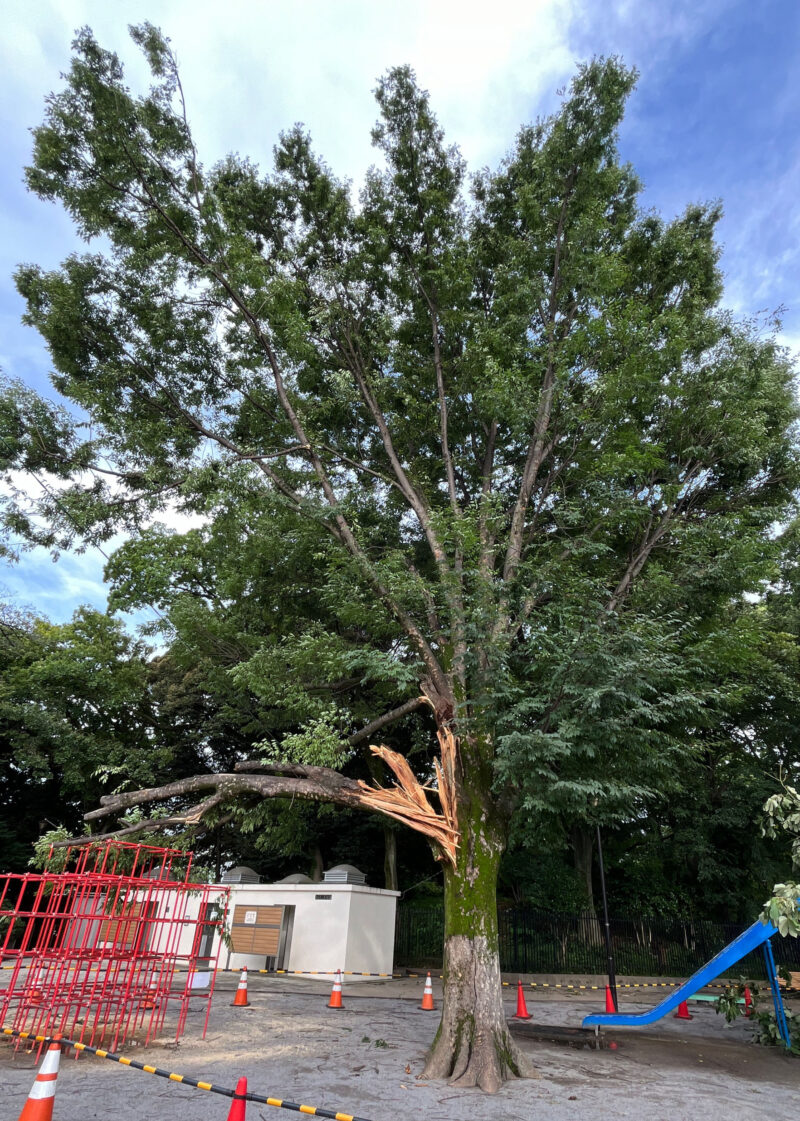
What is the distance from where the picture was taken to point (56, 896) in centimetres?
773

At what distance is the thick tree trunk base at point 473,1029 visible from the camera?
6852 millimetres

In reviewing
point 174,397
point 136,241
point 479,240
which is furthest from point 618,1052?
point 136,241

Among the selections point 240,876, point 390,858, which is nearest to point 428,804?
point 240,876

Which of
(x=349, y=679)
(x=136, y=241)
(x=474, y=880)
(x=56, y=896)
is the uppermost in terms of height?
(x=136, y=241)

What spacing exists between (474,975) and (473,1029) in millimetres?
501

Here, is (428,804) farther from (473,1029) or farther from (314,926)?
(314,926)

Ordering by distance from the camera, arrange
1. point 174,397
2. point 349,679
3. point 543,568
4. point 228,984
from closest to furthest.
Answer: point 543,568 → point 174,397 → point 349,679 → point 228,984

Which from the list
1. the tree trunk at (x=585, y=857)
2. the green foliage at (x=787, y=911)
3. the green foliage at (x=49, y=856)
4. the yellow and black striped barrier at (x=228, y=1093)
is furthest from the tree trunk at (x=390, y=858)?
the yellow and black striped barrier at (x=228, y=1093)

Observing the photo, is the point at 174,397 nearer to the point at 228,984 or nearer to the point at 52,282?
the point at 52,282

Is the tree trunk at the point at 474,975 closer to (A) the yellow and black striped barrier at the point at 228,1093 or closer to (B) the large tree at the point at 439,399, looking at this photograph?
(B) the large tree at the point at 439,399

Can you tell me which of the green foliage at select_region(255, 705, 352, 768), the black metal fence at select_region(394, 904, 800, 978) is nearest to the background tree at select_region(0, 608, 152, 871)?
the black metal fence at select_region(394, 904, 800, 978)

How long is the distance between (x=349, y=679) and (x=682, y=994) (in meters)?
7.22

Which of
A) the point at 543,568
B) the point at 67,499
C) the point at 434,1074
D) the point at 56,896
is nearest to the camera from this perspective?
the point at 434,1074

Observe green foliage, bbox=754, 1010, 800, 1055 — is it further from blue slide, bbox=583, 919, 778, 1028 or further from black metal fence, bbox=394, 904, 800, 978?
black metal fence, bbox=394, 904, 800, 978
